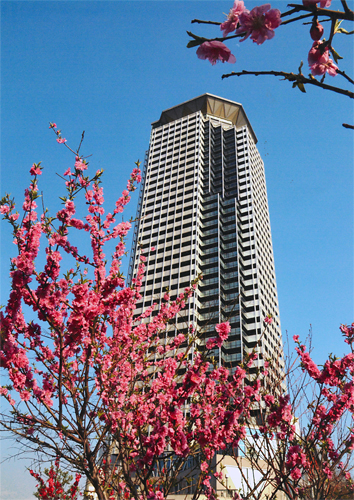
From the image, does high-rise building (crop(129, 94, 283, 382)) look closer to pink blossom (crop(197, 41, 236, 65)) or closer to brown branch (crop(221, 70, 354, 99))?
pink blossom (crop(197, 41, 236, 65))

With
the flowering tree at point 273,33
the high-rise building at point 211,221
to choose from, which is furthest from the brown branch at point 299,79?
the high-rise building at point 211,221

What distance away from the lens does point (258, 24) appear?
230 centimetres

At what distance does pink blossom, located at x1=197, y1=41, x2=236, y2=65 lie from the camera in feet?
8.14

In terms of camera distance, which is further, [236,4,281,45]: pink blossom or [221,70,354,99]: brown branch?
[236,4,281,45]: pink blossom

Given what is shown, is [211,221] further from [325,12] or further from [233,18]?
[325,12]

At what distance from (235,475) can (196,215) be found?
44.4 m

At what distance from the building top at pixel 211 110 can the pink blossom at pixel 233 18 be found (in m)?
81.7

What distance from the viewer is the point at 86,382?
15.8 ft

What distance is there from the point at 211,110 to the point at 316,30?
282 feet

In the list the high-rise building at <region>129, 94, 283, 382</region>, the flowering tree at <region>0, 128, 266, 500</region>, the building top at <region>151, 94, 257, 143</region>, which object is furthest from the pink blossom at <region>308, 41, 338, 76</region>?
the building top at <region>151, 94, 257, 143</region>

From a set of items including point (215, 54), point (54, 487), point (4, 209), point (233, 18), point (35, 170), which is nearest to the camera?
point (233, 18)

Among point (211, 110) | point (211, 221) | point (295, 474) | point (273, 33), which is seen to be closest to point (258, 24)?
point (273, 33)

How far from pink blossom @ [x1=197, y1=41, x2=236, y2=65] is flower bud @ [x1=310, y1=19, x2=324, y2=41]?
561 millimetres

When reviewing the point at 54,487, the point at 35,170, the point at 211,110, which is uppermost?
the point at 211,110
